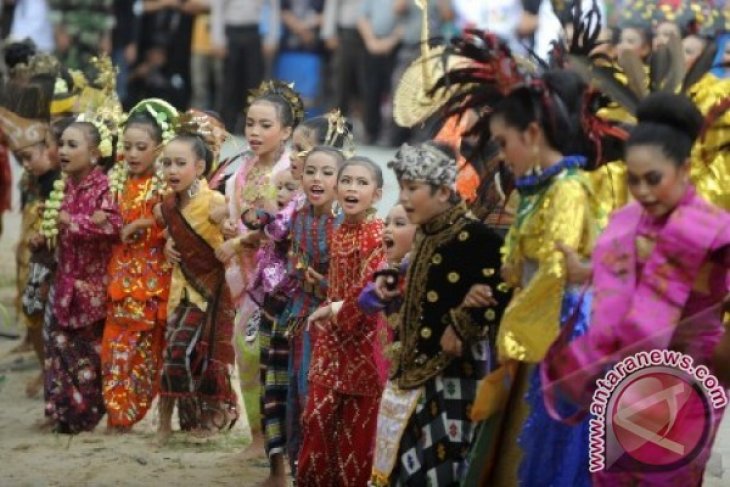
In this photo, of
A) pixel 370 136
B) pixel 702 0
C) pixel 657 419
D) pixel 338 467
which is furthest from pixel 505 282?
pixel 370 136

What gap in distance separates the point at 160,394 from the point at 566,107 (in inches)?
152

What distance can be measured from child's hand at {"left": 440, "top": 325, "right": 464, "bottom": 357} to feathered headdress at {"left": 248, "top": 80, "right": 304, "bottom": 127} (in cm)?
293

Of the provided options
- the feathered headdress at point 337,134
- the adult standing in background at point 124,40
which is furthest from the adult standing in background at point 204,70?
the feathered headdress at point 337,134

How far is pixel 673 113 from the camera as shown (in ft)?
Result: 20.9

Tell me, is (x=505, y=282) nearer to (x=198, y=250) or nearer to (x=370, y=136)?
(x=198, y=250)

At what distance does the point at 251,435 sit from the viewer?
10148 mm

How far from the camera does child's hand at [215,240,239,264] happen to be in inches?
372

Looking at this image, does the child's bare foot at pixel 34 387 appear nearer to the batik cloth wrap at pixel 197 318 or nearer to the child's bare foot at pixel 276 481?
the batik cloth wrap at pixel 197 318

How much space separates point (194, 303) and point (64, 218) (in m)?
0.83

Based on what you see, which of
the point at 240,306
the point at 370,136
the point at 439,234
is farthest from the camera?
the point at 370,136

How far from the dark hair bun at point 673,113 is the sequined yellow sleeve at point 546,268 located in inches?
17.3

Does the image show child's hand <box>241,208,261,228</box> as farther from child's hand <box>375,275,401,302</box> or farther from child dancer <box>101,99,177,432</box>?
child's hand <box>375,275,401,302</box>

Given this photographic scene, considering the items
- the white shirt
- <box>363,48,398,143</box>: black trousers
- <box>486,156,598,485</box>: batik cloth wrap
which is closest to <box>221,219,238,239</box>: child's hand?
<box>486,156,598,485</box>: batik cloth wrap

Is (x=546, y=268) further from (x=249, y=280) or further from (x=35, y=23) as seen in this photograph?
(x=35, y=23)
